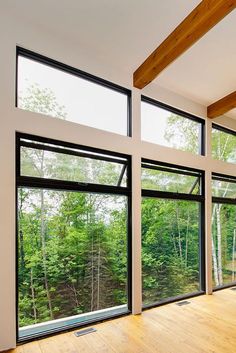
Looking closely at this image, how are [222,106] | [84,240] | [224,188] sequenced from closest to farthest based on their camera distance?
1. [84,240]
2. [222,106]
3. [224,188]

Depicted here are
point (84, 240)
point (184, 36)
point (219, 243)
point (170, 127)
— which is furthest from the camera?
point (219, 243)

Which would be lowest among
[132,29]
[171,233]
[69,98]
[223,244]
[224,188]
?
[223,244]

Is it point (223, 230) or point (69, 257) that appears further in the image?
point (223, 230)

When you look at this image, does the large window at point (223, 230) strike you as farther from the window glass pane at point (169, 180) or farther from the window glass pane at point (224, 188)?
the window glass pane at point (169, 180)

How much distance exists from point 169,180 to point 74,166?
1761mm

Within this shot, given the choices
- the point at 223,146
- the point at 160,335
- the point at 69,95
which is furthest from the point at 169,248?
the point at 69,95

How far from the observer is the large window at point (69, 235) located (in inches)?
107

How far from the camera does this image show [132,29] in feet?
9.47

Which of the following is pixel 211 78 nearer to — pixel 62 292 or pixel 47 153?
pixel 47 153

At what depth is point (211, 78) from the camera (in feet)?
12.6

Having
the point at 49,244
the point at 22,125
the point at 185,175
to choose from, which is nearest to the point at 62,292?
the point at 49,244

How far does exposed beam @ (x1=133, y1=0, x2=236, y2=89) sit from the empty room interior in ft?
0.05

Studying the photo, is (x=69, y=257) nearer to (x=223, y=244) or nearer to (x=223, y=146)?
(x=223, y=244)

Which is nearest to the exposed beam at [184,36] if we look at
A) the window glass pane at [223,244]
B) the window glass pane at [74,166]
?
the window glass pane at [74,166]
